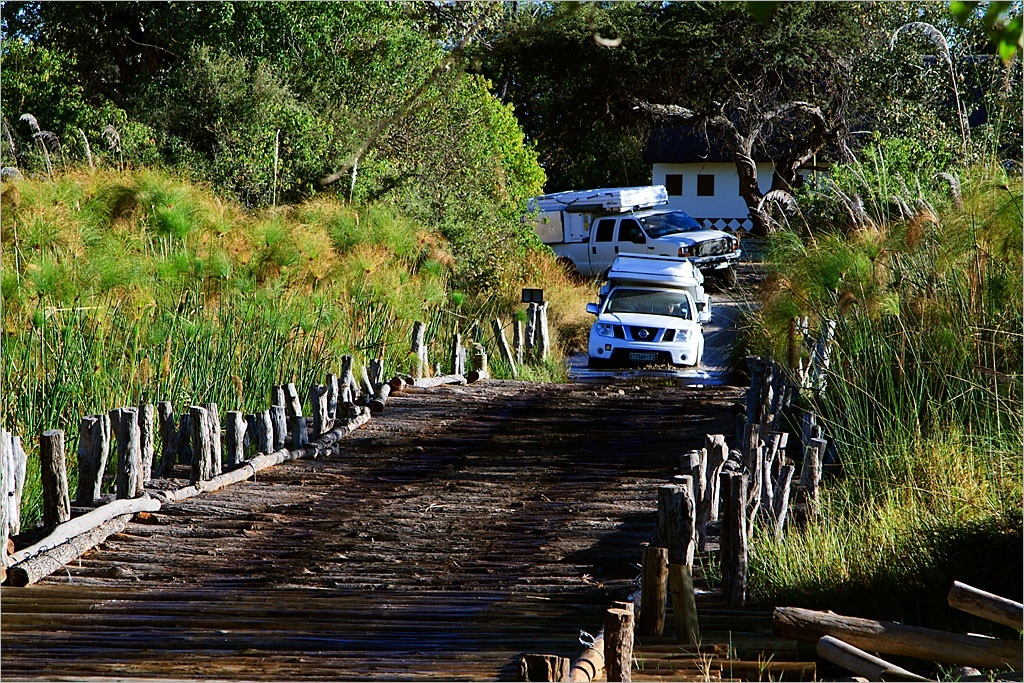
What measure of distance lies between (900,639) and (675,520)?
124 centimetres

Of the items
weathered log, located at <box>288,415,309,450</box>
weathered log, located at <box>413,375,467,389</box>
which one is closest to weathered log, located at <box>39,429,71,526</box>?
weathered log, located at <box>288,415,309,450</box>

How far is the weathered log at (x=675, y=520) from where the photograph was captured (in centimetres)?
546

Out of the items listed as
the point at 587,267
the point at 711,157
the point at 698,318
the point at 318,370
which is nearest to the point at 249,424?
the point at 318,370

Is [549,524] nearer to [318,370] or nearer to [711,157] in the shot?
[318,370]

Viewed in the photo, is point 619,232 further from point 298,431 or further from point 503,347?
point 298,431

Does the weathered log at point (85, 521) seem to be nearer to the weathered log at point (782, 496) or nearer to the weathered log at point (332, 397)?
the weathered log at point (332, 397)

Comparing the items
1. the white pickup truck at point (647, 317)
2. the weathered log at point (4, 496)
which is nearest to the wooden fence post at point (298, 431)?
the weathered log at point (4, 496)

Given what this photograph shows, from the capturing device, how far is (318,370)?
11898 millimetres

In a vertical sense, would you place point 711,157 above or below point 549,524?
above

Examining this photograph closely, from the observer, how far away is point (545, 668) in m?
3.65

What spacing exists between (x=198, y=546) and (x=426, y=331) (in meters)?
8.58

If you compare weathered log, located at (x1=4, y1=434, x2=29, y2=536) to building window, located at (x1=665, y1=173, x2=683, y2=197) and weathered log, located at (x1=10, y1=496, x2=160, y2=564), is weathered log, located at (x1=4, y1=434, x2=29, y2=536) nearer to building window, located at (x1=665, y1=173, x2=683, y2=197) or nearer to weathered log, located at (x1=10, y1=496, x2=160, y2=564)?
weathered log, located at (x1=10, y1=496, x2=160, y2=564)

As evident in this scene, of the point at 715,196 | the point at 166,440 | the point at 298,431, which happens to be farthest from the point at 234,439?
the point at 715,196

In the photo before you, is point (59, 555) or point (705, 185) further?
point (705, 185)
